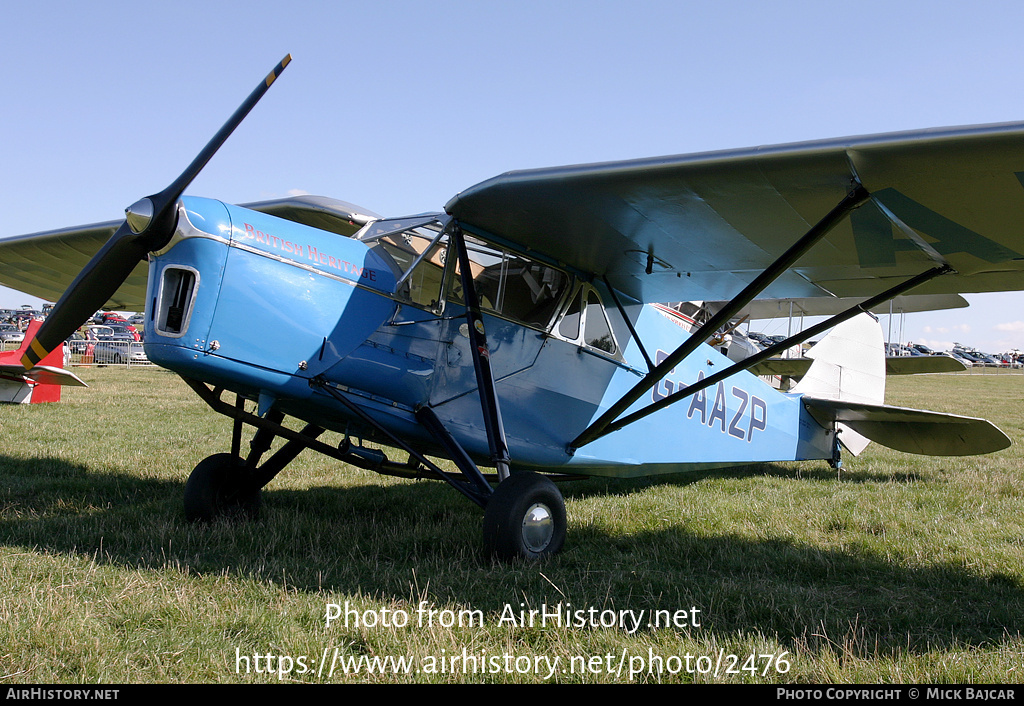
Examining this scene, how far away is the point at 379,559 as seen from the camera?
4.39 meters

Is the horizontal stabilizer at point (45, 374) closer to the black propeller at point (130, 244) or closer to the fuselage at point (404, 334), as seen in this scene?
the black propeller at point (130, 244)

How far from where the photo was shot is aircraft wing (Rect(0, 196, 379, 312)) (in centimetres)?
667

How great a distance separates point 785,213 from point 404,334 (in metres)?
2.53

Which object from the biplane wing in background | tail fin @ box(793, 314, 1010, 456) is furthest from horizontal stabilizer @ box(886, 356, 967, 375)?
the biplane wing in background

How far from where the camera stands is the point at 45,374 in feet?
39.9

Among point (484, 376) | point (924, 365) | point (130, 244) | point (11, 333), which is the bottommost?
point (11, 333)

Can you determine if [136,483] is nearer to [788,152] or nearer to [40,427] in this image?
[40,427]

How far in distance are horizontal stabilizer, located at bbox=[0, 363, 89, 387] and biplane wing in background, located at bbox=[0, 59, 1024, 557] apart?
6.27m

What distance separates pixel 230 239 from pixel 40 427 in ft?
25.7

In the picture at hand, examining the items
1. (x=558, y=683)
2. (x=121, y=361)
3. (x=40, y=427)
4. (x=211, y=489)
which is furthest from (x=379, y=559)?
(x=121, y=361)

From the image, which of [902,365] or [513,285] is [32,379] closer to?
[513,285]

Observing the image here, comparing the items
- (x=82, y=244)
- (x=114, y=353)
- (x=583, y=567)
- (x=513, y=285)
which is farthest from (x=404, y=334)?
(x=114, y=353)

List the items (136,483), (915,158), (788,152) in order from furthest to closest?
(136,483) → (788,152) → (915,158)

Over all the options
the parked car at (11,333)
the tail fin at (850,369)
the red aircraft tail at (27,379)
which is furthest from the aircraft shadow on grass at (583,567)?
the parked car at (11,333)
